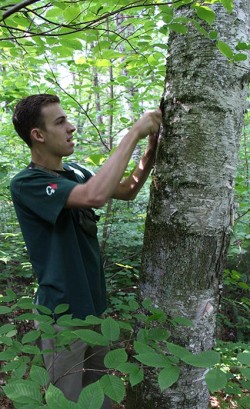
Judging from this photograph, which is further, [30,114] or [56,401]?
[30,114]

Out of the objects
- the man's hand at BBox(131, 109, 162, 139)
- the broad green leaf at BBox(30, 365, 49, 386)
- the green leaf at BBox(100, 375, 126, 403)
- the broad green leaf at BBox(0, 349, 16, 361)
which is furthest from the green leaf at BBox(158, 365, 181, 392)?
the man's hand at BBox(131, 109, 162, 139)

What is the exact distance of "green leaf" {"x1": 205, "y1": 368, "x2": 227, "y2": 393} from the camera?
84 cm

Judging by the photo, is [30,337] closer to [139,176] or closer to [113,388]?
[113,388]

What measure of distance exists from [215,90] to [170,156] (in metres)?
0.36

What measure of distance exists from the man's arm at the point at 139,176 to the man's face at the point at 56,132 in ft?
1.43

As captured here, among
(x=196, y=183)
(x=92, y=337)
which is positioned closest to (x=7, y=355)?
(x=92, y=337)

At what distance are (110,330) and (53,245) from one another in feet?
2.61

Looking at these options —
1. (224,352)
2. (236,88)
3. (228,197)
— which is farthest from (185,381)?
(236,88)

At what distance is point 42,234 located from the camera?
1854mm

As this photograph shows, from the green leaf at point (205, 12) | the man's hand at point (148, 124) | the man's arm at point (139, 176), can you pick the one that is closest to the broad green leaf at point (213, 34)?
the green leaf at point (205, 12)

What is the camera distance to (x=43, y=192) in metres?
1.66

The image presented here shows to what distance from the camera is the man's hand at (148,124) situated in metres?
1.65

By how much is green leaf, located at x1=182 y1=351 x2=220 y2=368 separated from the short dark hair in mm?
1477

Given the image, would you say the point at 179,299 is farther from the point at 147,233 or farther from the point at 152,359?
the point at 152,359
